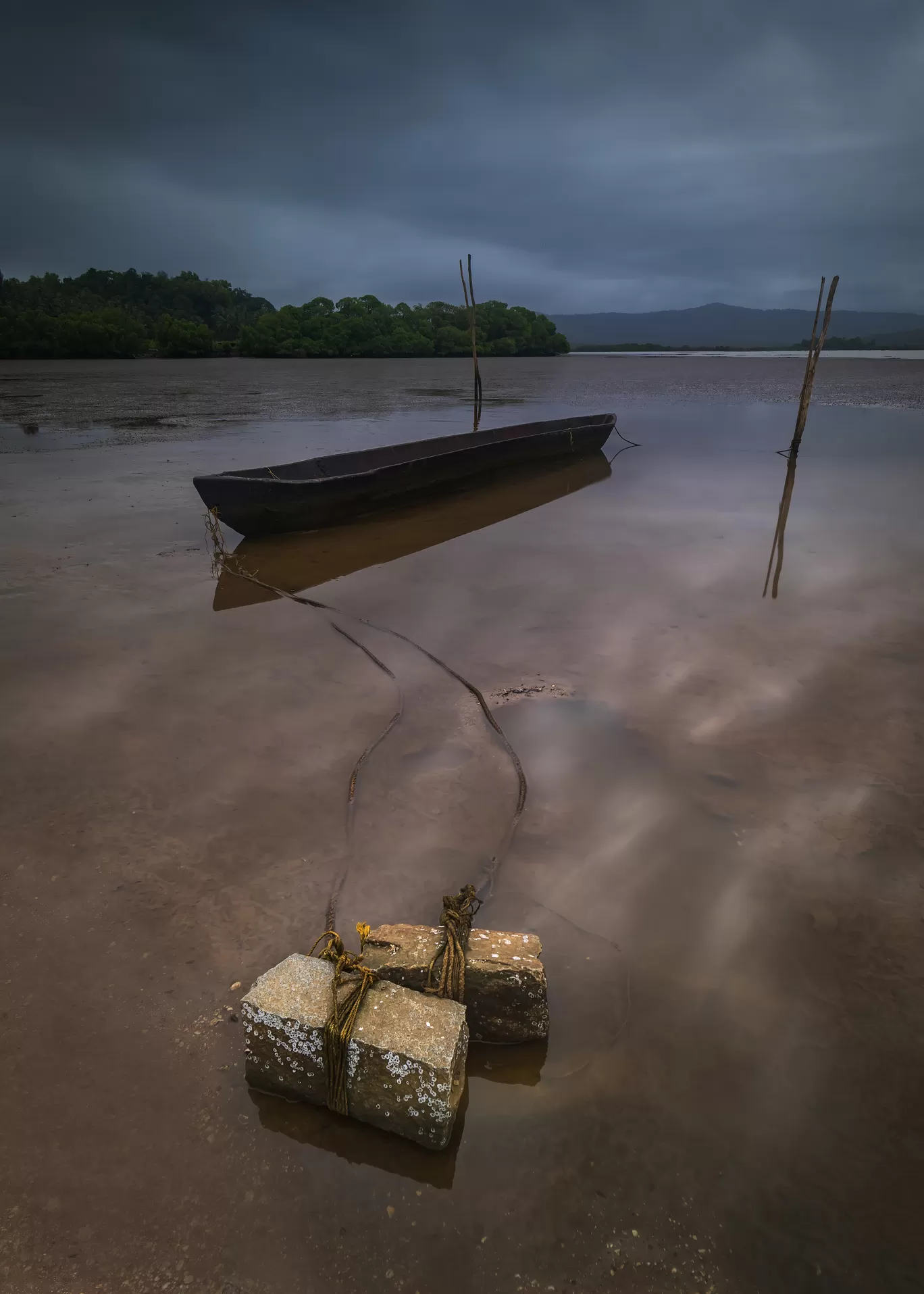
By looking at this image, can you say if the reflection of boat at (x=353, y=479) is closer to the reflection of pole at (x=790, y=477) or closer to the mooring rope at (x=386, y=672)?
the mooring rope at (x=386, y=672)

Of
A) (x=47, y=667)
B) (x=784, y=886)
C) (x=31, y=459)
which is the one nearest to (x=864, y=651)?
(x=784, y=886)

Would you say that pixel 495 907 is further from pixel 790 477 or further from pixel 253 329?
pixel 253 329

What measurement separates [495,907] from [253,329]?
3029 inches

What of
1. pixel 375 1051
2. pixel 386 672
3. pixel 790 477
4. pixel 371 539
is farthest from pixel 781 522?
pixel 375 1051

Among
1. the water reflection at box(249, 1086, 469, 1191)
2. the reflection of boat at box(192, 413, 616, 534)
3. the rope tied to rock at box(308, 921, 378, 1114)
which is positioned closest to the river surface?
the water reflection at box(249, 1086, 469, 1191)

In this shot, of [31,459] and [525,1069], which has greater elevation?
[31,459]

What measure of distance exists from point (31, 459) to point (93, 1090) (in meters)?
15.1

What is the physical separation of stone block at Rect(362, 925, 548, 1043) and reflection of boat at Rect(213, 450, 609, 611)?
4.76 m

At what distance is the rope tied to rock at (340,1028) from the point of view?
1.97m

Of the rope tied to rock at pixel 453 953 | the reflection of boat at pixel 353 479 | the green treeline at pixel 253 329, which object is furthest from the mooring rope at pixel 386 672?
the green treeline at pixel 253 329

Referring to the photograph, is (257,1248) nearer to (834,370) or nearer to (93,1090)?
(93,1090)

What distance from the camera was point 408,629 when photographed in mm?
5867

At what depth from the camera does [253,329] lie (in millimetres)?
69312

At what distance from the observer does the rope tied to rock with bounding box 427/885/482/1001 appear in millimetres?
2207
